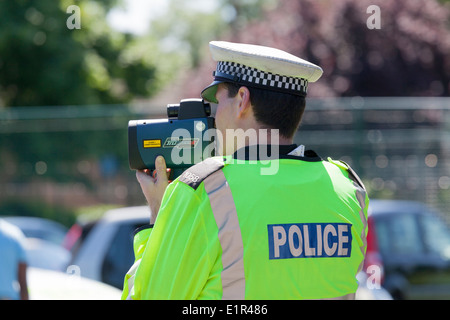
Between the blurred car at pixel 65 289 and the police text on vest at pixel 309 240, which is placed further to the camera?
the blurred car at pixel 65 289

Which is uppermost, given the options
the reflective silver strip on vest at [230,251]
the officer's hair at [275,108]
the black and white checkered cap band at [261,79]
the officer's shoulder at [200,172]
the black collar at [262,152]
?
the black and white checkered cap band at [261,79]

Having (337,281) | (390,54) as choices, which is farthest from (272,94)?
(390,54)

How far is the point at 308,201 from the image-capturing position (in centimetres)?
198

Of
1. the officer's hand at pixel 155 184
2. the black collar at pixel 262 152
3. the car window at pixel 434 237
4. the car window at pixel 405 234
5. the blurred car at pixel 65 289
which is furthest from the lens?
the car window at pixel 434 237

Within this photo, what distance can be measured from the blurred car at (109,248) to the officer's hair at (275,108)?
4.51 m

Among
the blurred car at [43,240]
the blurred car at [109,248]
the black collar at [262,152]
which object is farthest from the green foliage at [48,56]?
the black collar at [262,152]

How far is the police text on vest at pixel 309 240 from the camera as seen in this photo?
1902 mm

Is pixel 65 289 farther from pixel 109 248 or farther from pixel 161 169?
pixel 161 169

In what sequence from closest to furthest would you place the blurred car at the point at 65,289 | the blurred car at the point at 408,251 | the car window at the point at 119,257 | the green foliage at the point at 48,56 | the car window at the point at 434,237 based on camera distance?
the blurred car at the point at 65,289 < the car window at the point at 119,257 < the blurred car at the point at 408,251 < the car window at the point at 434,237 < the green foliage at the point at 48,56

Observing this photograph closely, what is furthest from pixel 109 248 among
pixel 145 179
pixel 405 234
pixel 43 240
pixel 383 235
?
pixel 43 240

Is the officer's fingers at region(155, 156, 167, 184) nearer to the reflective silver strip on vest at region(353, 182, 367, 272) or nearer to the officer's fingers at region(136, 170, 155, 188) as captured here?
the officer's fingers at region(136, 170, 155, 188)

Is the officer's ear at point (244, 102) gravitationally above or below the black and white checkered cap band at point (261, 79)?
below

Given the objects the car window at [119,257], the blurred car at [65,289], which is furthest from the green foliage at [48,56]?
the blurred car at [65,289]

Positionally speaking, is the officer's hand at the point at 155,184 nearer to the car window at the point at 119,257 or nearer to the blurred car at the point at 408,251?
the car window at the point at 119,257
